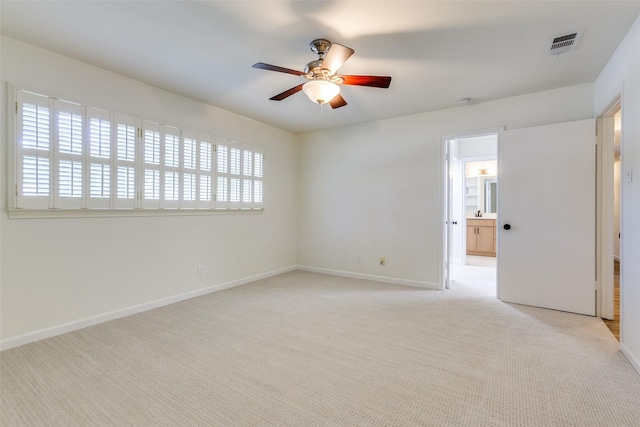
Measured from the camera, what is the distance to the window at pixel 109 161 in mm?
2424

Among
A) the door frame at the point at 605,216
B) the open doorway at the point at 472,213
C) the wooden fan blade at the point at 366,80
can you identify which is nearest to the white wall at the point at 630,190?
the door frame at the point at 605,216

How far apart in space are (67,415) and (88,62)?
2823mm

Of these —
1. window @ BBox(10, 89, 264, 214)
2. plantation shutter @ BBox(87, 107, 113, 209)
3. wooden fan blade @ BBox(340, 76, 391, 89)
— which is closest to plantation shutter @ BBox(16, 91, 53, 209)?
window @ BBox(10, 89, 264, 214)

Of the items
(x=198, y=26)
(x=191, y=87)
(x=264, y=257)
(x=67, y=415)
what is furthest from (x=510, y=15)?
(x=264, y=257)

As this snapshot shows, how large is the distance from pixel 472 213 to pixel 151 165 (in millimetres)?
6943

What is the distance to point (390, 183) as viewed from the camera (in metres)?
4.37

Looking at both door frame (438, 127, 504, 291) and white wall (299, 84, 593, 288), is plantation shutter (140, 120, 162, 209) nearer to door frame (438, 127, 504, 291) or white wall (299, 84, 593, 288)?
white wall (299, 84, 593, 288)

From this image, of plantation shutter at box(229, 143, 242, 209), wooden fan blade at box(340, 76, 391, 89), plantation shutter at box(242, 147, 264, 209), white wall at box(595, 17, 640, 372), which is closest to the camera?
white wall at box(595, 17, 640, 372)

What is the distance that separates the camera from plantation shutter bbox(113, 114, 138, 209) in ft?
A: 9.59

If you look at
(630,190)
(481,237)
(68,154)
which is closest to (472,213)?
(481,237)

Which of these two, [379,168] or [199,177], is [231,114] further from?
[379,168]

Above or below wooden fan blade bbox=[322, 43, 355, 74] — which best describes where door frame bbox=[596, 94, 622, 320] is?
below

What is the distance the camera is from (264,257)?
4.68 m

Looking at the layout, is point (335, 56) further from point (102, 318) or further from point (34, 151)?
point (102, 318)
